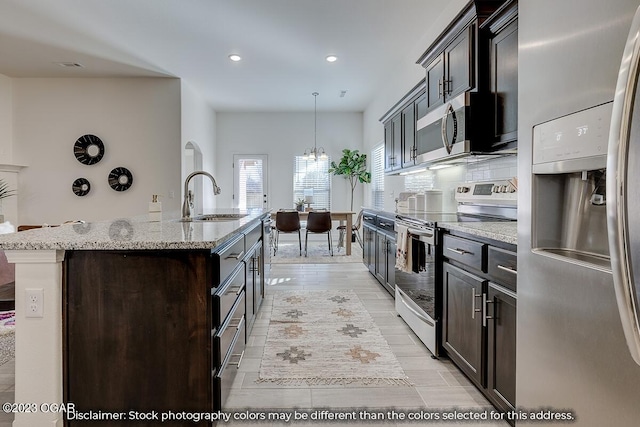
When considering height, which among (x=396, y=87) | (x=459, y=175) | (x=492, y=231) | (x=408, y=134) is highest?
(x=396, y=87)

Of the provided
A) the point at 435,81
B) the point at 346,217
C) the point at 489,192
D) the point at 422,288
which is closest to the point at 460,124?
the point at 489,192

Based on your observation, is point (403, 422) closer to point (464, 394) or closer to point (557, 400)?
point (464, 394)

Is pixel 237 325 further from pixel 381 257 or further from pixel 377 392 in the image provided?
pixel 381 257

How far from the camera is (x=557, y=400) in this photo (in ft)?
3.69

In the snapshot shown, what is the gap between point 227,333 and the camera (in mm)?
1800

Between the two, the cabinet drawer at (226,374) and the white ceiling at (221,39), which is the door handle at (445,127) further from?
the cabinet drawer at (226,374)

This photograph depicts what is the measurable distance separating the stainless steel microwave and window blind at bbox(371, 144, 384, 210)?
12.1 feet

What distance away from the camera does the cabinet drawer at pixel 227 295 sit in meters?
1.58

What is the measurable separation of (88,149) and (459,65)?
5498 millimetres

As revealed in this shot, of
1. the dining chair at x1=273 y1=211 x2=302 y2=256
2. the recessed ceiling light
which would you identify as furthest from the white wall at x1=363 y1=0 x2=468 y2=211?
the recessed ceiling light

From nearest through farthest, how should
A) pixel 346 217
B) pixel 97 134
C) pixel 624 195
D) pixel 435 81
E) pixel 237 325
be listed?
pixel 624 195 → pixel 237 325 → pixel 435 81 → pixel 97 134 → pixel 346 217

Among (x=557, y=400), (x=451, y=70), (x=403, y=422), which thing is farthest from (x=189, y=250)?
(x=451, y=70)

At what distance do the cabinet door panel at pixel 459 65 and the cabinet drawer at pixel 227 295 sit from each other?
6.34 ft

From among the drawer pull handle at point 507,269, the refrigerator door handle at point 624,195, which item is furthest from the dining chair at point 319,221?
the refrigerator door handle at point 624,195
